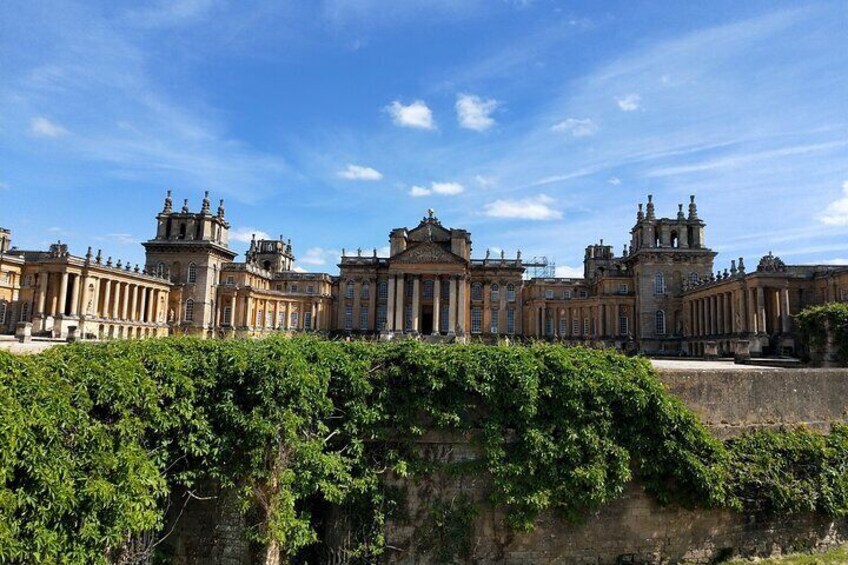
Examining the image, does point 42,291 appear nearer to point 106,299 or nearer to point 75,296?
point 75,296

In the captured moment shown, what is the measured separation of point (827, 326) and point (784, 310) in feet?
77.8

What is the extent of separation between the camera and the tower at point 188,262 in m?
54.0

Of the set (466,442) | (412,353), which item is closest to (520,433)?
(466,442)

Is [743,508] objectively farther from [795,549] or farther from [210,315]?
[210,315]

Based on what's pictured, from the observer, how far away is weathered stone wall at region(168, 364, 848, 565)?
1023cm

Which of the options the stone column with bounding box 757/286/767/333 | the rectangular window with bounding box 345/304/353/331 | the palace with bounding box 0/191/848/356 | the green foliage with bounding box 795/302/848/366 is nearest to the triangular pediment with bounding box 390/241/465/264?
the palace with bounding box 0/191/848/356

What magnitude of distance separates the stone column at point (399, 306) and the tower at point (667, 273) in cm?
2479

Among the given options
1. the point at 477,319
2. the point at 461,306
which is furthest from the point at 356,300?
the point at 477,319

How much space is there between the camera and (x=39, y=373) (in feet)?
23.7

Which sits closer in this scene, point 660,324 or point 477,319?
point 660,324

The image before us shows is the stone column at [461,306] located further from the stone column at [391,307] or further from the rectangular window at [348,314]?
the rectangular window at [348,314]

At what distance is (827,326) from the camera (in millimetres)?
18891

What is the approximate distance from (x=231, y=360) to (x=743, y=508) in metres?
11.3

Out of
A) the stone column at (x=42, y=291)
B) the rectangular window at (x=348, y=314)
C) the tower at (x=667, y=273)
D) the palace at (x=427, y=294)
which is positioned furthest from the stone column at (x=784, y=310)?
the stone column at (x=42, y=291)
